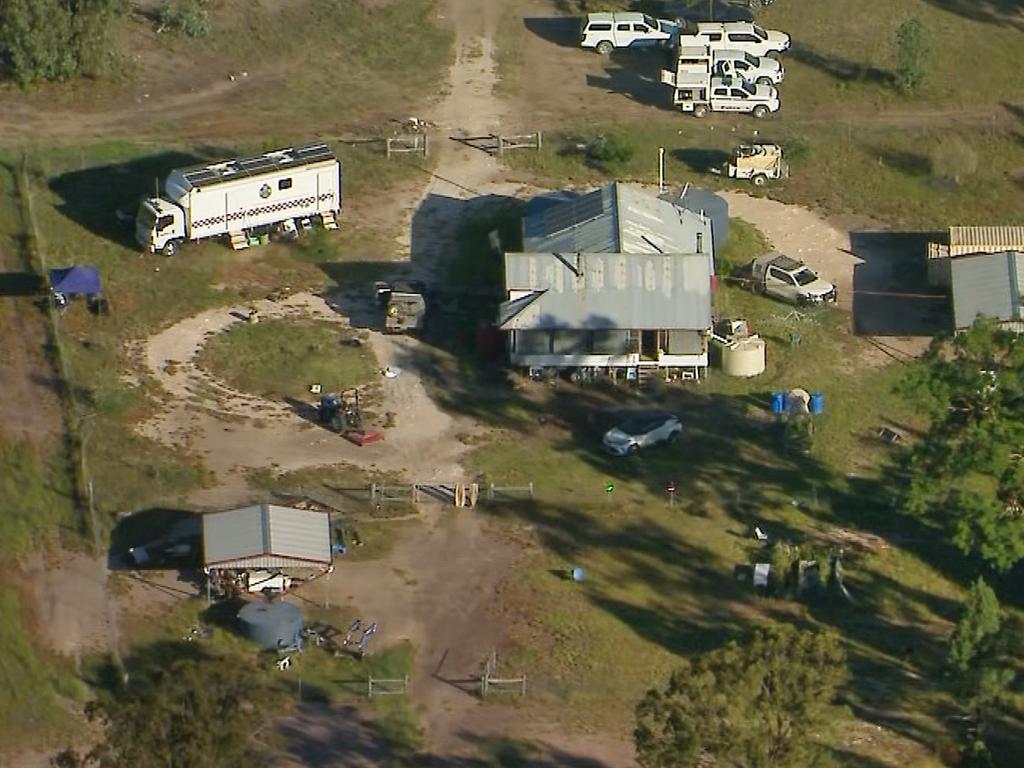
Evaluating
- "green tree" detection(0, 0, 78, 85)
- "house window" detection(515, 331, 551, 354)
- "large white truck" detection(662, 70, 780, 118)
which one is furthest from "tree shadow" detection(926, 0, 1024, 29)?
"green tree" detection(0, 0, 78, 85)

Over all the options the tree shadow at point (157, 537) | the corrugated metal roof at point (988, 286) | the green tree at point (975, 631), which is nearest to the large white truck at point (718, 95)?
the corrugated metal roof at point (988, 286)

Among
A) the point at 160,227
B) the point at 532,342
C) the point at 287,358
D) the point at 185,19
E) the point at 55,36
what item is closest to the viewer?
the point at 532,342

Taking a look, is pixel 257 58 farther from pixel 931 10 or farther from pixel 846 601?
pixel 846 601

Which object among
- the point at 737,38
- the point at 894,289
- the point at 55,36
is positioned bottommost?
the point at 894,289

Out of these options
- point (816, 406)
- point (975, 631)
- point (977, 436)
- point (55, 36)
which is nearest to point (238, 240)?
point (55, 36)

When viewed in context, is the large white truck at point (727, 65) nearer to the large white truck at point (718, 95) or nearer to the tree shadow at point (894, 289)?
the large white truck at point (718, 95)

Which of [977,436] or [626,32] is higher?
[626,32]

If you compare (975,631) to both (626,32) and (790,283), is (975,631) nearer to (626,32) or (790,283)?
(790,283)

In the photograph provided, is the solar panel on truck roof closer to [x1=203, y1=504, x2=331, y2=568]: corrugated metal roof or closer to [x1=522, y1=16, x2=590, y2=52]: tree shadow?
[x1=522, y1=16, x2=590, y2=52]: tree shadow
